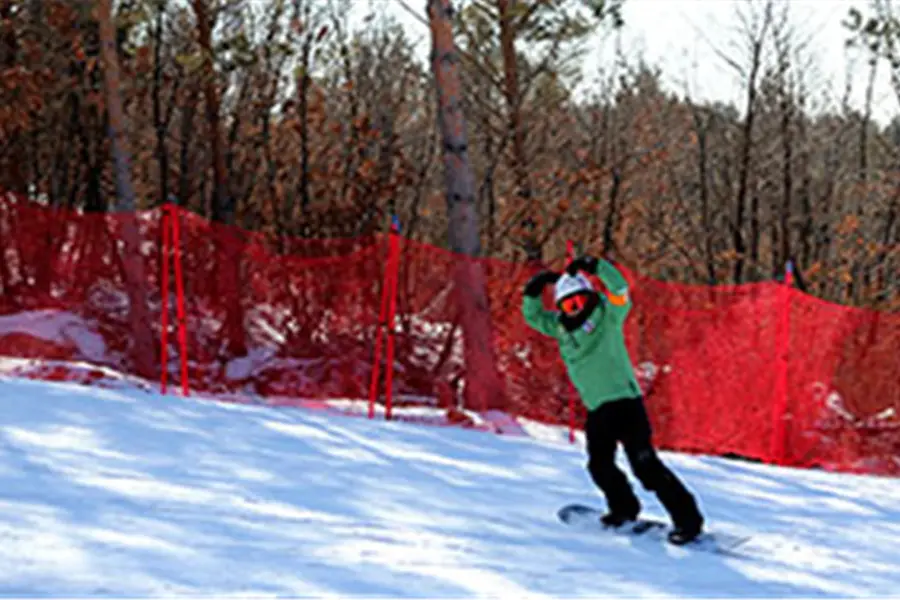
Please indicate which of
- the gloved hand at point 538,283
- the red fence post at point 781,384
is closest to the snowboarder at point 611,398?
the gloved hand at point 538,283

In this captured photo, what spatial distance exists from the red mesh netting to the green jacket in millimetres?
5327

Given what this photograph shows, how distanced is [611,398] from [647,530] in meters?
0.75

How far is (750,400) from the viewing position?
12.1m

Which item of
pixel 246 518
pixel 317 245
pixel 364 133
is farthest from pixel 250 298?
pixel 246 518

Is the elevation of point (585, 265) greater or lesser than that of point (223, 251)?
lesser

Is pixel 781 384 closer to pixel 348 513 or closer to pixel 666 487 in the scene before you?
pixel 666 487

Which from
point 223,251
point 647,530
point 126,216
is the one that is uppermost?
point 126,216

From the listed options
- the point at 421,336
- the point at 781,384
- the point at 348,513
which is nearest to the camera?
the point at 348,513

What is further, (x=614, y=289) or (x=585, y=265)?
(x=614, y=289)

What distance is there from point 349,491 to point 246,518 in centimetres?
114

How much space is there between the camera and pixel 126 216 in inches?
547

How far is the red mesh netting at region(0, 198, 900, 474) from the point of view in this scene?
1217 cm

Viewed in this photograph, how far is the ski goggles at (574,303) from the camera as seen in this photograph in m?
6.13

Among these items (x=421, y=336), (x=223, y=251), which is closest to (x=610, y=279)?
(x=421, y=336)
